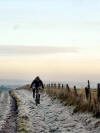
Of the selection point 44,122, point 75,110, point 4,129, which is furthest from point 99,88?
point 4,129

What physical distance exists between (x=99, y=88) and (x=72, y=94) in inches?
235

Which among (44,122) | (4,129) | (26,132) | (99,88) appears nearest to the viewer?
(26,132)

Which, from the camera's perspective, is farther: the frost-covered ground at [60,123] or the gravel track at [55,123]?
the gravel track at [55,123]

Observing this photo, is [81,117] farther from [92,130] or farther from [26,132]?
[26,132]

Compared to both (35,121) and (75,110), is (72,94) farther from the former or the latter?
(35,121)

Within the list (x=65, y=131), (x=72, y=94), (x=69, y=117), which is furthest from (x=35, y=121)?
(x=72, y=94)

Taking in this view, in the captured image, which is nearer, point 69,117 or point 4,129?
point 4,129

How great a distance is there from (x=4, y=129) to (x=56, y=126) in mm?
2513

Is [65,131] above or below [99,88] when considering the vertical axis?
below

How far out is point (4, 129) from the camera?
53.9 ft

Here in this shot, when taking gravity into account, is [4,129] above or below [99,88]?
below

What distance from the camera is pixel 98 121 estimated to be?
653 inches

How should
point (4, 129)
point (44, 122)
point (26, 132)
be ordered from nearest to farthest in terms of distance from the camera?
point (26, 132), point (4, 129), point (44, 122)

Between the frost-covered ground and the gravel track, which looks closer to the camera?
the frost-covered ground
